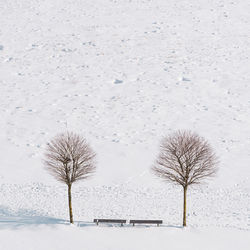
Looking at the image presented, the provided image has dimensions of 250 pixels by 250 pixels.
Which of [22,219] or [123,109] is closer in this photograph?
[22,219]

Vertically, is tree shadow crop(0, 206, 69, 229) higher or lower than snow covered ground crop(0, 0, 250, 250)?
lower

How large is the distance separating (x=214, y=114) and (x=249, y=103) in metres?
4.37

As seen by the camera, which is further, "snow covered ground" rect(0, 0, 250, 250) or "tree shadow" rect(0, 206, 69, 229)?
"snow covered ground" rect(0, 0, 250, 250)

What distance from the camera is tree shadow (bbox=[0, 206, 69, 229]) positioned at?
22.5m

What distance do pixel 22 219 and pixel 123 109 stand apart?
17.5 metres

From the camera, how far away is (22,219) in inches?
931

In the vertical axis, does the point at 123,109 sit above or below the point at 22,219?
above

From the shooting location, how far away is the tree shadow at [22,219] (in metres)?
22.5

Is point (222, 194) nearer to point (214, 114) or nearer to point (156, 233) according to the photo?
point (156, 233)

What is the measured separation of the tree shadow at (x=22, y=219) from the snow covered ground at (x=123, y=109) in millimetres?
112

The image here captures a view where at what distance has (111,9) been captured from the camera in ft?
192

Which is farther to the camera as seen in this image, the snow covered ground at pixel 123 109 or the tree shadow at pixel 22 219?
the snow covered ground at pixel 123 109

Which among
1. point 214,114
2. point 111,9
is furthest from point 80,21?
point 214,114

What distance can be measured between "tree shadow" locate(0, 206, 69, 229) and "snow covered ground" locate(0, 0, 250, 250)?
0.11 meters
